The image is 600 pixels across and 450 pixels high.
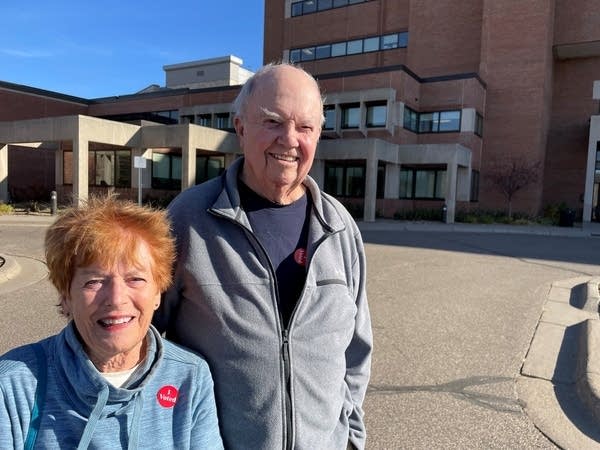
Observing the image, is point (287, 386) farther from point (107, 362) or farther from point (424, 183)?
point (424, 183)

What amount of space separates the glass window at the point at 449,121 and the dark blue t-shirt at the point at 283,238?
30.7 m

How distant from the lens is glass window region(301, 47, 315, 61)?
40.8m

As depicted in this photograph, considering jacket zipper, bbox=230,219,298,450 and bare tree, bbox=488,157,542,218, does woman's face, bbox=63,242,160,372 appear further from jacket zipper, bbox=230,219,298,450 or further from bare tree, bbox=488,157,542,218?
bare tree, bbox=488,157,542,218

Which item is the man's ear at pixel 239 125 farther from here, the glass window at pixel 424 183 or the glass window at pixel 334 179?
the glass window at pixel 424 183

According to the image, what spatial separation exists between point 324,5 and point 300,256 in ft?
140

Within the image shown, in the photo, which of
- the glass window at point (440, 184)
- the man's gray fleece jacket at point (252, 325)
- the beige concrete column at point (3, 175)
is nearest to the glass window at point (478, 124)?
the glass window at point (440, 184)

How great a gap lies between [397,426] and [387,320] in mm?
2784

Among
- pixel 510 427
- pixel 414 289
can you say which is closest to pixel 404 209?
pixel 414 289

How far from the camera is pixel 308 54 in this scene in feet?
134

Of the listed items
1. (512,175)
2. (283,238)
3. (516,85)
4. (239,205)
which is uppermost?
(516,85)

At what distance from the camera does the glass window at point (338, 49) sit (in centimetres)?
3928

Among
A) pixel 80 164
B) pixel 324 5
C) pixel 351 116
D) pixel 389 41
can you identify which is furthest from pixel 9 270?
pixel 324 5

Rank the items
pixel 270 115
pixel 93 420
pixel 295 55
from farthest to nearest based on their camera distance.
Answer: pixel 295 55
pixel 270 115
pixel 93 420

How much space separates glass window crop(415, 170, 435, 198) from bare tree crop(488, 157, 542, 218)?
452 centimetres
